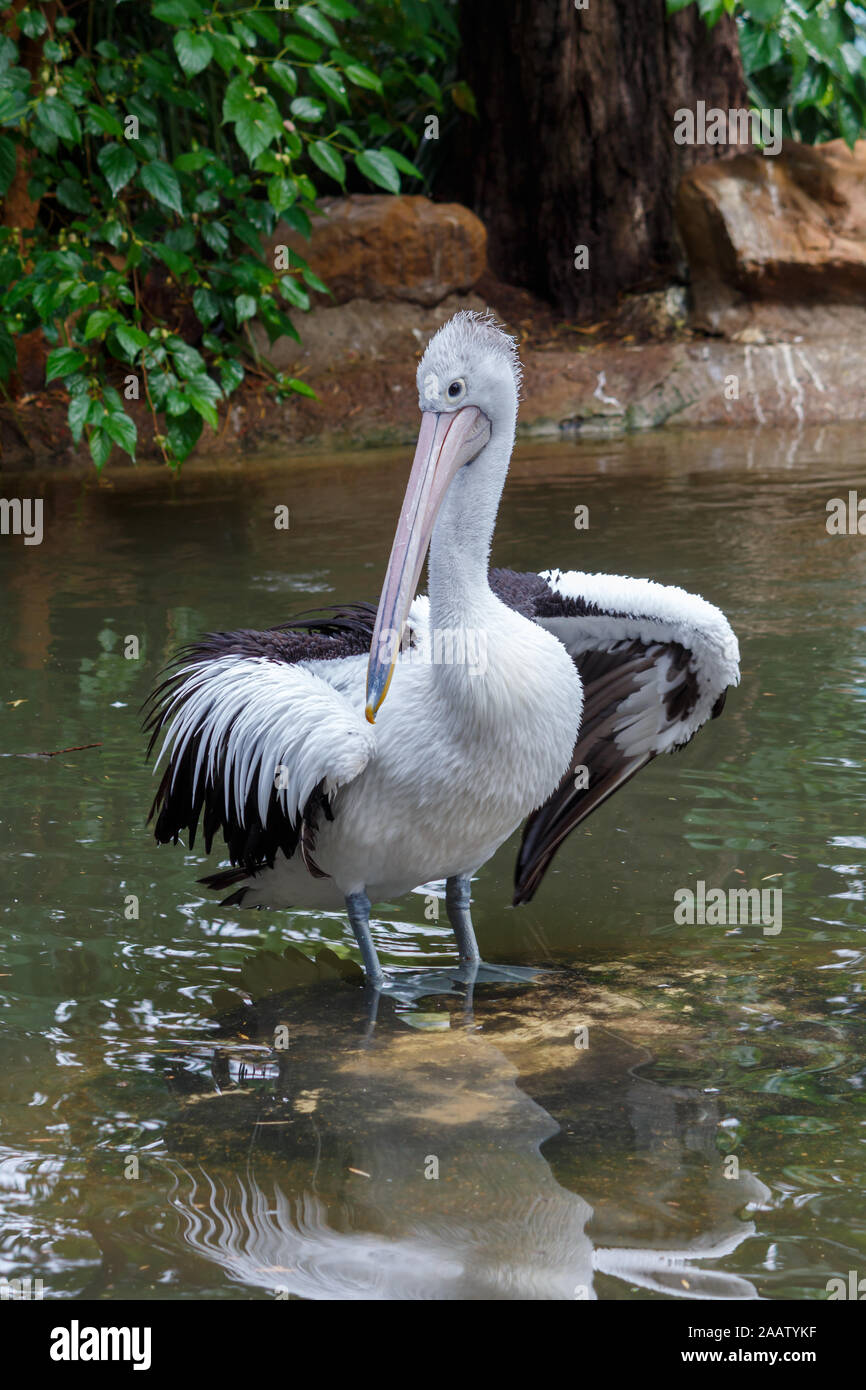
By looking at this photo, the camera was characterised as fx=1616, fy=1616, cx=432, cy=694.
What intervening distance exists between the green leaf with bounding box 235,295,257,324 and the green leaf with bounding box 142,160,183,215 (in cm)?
75

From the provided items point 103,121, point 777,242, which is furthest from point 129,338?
point 777,242

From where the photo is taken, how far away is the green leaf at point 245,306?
761 centimetres

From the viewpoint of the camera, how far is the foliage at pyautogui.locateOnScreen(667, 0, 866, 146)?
1011 cm

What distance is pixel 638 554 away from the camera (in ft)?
24.6

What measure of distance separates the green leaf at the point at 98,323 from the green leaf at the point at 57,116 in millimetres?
735

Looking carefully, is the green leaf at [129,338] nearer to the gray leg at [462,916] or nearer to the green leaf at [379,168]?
the green leaf at [379,168]

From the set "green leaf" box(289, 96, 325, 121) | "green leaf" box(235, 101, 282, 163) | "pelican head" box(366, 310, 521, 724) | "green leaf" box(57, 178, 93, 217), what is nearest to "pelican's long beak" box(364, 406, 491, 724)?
"pelican head" box(366, 310, 521, 724)

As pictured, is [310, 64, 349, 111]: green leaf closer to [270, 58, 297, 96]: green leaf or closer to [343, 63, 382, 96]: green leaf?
[270, 58, 297, 96]: green leaf

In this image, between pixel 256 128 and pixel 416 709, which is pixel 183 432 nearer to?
pixel 256 128

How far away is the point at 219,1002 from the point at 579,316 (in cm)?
1065

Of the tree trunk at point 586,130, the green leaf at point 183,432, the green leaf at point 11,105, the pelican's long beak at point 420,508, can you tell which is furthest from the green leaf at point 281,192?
the tree trunk at point 586,130

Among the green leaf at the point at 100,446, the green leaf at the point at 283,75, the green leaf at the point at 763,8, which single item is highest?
the green leaf at the point at 763,8

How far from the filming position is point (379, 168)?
7.32m

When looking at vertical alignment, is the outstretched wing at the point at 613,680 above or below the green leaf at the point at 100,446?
below
